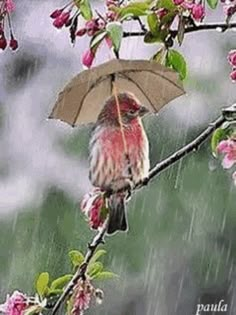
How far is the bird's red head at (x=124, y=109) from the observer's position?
2.82 ft

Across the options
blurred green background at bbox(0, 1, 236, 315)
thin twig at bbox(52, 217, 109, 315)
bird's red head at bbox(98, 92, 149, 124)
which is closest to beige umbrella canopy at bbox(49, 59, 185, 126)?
bird's red head at bbox(98, 92, 149, 124)

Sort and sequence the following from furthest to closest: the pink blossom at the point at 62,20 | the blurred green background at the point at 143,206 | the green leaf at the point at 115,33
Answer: the blurred green background at the point at 143,206, the pink blossom at the point at 62,20, the green leaf at the point at 115,33

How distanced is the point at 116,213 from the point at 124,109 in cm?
11

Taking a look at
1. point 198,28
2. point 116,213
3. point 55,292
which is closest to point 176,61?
point 198,28

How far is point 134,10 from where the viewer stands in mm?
834

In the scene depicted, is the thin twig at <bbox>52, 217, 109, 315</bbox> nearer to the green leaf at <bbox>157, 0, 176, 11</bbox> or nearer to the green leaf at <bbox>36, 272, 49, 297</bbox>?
the green leaf at <bbox>36, 272, 49, 297</bbox>

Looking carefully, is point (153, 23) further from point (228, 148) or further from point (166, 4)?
point (228, 148)

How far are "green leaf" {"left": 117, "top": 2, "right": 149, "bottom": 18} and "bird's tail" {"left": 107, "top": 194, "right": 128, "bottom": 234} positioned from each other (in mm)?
189

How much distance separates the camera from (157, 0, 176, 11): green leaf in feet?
2.76

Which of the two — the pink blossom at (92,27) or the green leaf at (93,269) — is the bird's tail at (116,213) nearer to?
the green leaf at (93,269)

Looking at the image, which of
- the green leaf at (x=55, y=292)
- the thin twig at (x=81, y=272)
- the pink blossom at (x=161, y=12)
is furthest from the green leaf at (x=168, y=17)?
the green leaf at (x=55, y=292)

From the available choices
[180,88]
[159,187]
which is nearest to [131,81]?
[180,88]

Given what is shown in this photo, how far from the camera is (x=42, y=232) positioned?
1.19 m

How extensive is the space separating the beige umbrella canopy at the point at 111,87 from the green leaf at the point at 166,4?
0.06 metres
